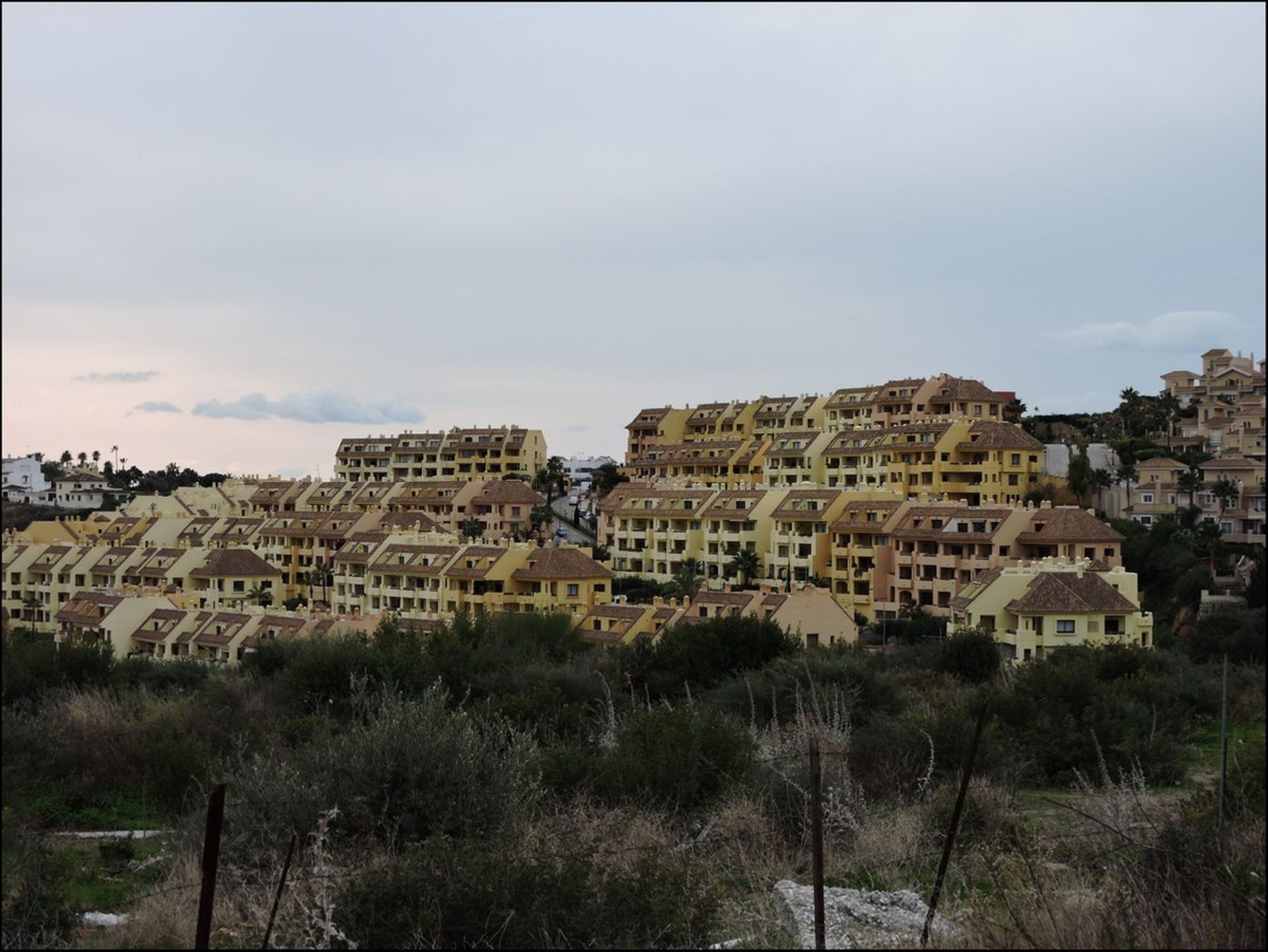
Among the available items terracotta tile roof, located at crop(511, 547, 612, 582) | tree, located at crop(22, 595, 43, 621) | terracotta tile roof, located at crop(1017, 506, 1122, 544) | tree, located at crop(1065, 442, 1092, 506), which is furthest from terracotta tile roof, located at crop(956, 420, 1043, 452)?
tree, located at crop(22, 595, 43, 621)

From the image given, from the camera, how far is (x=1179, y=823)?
9.13m

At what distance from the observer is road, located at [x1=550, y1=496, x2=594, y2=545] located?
7719 centimetres

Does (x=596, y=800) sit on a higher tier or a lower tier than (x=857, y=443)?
lower

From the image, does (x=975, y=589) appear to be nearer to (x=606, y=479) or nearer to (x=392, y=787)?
(x=392, y=787)

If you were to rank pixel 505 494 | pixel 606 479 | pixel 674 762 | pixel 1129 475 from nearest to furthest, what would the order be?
pixel 674 762 < pixel 1129 475 < pixel 505 494 < pixel 606 479

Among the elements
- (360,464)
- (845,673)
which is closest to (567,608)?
(845,673)

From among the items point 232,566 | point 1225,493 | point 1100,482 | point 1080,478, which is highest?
point 1080,478

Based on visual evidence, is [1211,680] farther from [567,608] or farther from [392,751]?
[567,608]

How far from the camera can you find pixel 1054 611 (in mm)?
38812

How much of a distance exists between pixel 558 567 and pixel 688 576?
227 inches

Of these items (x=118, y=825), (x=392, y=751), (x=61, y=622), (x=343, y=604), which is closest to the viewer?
(x=392, y=751)

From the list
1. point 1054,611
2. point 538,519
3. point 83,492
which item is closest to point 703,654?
point 1054,611

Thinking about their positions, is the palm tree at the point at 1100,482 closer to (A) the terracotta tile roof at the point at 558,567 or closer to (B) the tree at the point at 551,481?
(A) the terracotta tile roof at the point at 558,567

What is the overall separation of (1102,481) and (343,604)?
34.0 m
